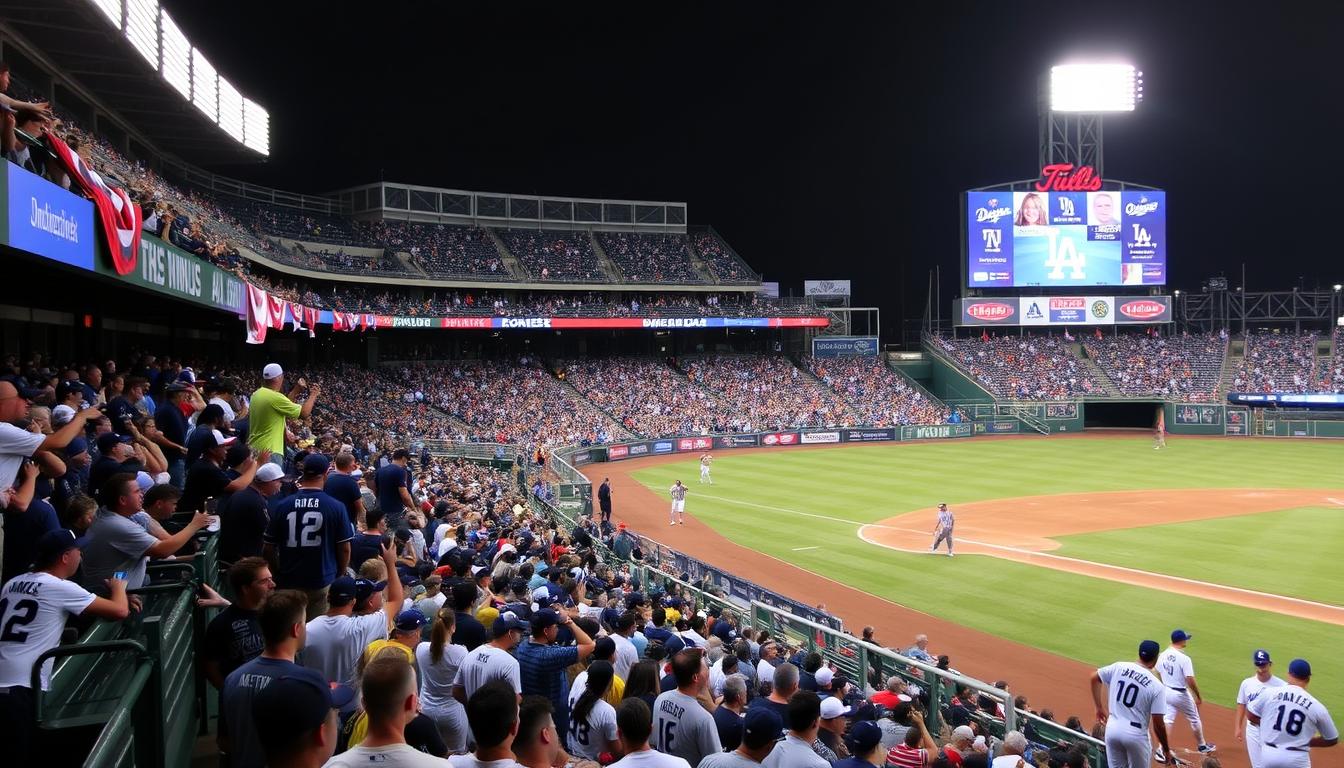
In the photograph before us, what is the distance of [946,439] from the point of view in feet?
184

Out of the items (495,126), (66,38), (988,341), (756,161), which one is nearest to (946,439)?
(988,341)

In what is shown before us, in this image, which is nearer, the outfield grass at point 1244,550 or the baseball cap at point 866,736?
the baseball cap at point 866,736

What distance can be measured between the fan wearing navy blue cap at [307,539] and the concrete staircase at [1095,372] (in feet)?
209

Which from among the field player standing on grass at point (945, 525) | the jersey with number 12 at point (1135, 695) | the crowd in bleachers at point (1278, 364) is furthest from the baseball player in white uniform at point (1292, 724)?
the crowd in bleachers at point (1278, 364)

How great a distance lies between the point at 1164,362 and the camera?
2527 inches

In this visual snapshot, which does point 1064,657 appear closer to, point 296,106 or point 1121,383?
point 296,106

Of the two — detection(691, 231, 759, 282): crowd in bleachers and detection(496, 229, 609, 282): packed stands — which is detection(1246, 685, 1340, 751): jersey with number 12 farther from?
detection(691, 231, 759, 282): crowd in bleachers

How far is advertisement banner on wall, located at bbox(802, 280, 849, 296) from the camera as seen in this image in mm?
74312

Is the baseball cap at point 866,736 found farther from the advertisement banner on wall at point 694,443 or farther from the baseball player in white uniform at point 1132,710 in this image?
the advertisement banner on wall at point 694,443

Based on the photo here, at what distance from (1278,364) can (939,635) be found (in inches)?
2333

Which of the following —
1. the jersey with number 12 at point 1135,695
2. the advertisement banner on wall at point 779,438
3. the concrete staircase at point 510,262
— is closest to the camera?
the jersey with number 12 at point 1135,695

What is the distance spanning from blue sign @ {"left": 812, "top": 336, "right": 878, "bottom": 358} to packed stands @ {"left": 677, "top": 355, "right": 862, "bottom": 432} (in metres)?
3.09

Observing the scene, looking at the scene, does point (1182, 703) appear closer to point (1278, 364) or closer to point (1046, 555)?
point (1046, 555)

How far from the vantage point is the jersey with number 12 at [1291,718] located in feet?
26.8
